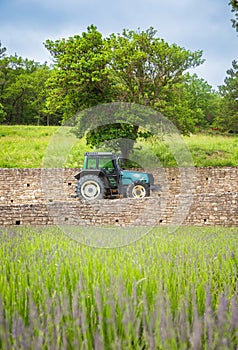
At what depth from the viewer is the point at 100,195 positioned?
14.3 m

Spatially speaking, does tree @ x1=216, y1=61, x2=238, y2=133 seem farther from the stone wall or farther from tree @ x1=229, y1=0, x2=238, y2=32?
the stone wall

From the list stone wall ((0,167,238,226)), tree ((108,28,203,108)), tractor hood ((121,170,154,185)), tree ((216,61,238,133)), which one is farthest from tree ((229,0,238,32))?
tree ((216,61,238,133))

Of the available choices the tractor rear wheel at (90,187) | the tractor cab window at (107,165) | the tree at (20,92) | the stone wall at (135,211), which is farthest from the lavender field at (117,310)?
the tree at (20,92)

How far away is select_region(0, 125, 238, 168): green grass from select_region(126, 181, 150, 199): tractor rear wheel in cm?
639

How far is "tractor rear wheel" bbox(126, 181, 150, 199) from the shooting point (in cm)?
1554

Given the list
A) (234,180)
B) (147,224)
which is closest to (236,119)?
(234,180)

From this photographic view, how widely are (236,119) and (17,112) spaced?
25219 mm

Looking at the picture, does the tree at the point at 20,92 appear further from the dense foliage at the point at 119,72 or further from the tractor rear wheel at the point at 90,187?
the tractor rear wheel at the point at 90,187

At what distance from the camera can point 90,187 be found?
48.0 feet

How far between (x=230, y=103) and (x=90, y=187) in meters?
21.2

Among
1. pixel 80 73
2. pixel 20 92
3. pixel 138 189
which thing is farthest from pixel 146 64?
pixel 20 92

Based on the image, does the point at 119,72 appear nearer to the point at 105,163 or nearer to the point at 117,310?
the point at 105,163

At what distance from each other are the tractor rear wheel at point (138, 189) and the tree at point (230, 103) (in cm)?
1839

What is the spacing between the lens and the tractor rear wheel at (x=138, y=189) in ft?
51.0
